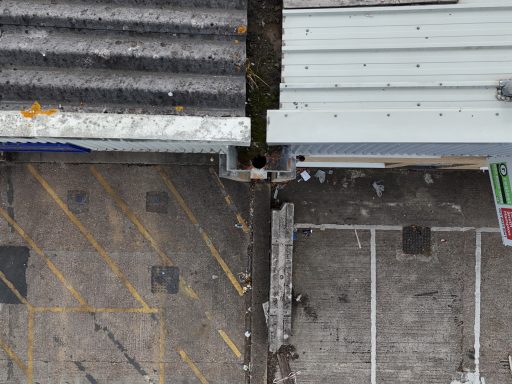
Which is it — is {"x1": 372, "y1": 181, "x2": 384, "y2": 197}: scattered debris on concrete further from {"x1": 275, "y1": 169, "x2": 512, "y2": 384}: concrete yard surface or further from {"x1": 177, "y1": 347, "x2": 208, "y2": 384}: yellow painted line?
{"x1": 177, "y1": 347, "x2": 208, "y2": 384}: yellow painted line

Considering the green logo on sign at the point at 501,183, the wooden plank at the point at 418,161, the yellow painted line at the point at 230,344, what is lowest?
the yellow painted line at the point at 230,344

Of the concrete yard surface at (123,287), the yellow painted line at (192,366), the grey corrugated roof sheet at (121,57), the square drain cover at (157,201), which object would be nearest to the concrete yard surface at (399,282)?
the concrete yard surface at (123,287)

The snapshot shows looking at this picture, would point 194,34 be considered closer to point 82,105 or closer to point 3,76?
point 82,105

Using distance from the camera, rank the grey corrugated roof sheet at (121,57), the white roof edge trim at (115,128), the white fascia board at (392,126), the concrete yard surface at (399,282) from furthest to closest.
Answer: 1. the concrete yard surface at (399,282)
2. the grey corrugated roof sheet at (121,57)
3. the white roof edge trim at (115,128)
4. the white fascia board at (392,126)

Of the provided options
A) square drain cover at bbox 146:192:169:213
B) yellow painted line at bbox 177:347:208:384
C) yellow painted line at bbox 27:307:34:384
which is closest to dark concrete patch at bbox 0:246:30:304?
yellow painted line at bbox 27:307:34:384

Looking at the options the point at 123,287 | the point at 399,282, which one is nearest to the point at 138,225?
the point at 123,287

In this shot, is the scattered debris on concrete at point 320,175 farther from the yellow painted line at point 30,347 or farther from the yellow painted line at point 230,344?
the yellow painted line at point 30,347

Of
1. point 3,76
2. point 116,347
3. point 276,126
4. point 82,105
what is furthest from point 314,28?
point 116,347

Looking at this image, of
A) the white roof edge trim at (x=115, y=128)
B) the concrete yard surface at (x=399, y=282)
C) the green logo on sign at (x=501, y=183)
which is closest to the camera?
the white roof edge trim at (x=115, y=128)

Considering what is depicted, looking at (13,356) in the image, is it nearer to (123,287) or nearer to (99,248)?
(123,287)
